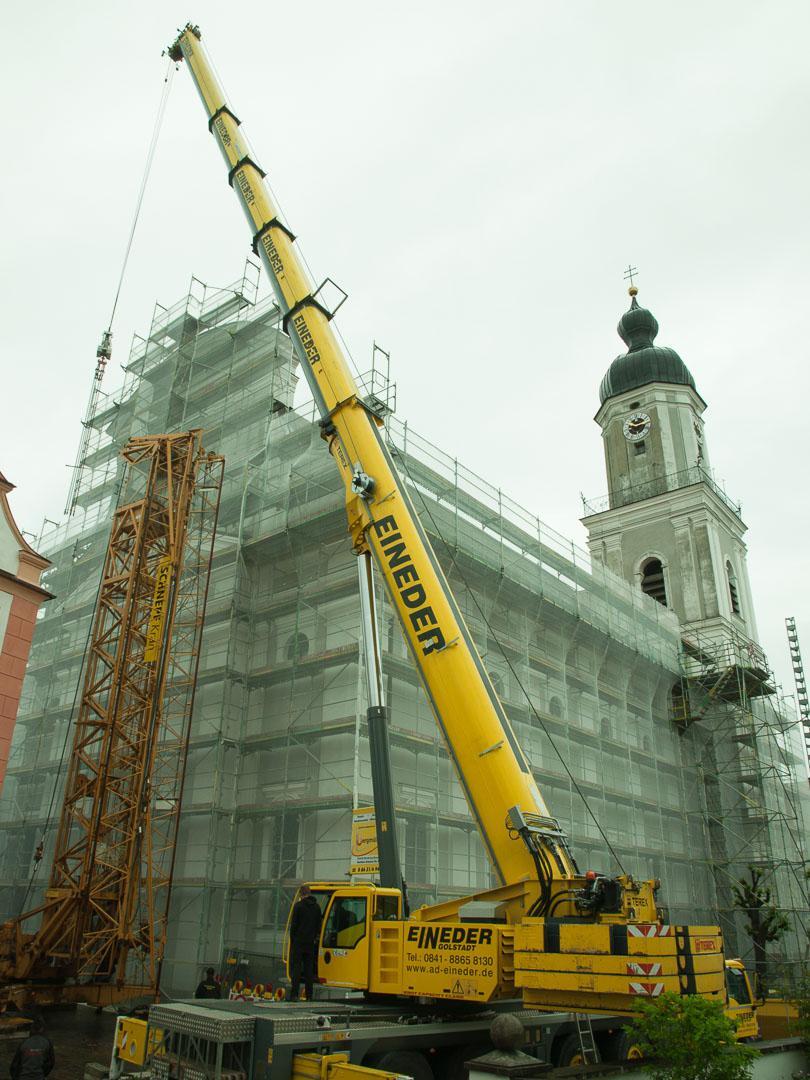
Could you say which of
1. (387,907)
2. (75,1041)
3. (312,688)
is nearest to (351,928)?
(387,907)

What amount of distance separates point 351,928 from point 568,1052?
3.04 m

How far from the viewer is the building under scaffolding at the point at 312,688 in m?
18.9

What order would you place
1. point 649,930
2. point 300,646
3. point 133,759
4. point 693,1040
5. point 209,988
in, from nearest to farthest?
point 693,1040 → point 649,930 → point 209,988 → point 133,759 → point 300,646

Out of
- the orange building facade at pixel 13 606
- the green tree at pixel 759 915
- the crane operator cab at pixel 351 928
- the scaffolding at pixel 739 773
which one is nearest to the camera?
the crane operator cab at pixel 351 928

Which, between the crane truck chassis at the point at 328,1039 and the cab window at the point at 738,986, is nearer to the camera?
the crane truck chassis at the point at 328,1039

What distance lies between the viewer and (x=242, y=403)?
25.6 metres

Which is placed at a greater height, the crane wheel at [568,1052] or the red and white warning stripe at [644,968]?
the red and white warning stripe at [644,968]

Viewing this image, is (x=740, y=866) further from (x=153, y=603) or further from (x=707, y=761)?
(x=153, y=603)

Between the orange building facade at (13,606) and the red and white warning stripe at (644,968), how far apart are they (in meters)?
9.87

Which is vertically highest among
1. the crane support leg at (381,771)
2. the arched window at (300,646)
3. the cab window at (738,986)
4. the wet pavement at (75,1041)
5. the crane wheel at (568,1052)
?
the arched window at (300,646)

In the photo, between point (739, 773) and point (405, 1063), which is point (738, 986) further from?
point (739, 773)

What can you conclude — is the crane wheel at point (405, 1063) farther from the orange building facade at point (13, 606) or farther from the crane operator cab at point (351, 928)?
the orange building facade at point (13, 606)

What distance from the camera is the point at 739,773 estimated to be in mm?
30781

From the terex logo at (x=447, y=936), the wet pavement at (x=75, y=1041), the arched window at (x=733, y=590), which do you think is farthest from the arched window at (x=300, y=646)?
the arched window at (x=733, y=590)
